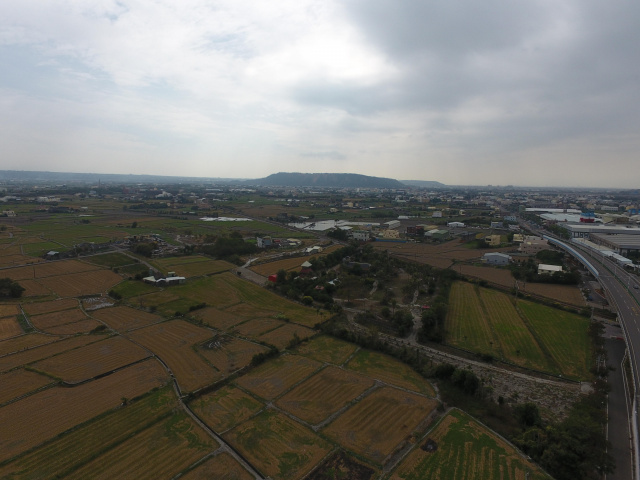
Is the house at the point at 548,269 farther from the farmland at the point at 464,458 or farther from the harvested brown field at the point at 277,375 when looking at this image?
the harvested brown field at the point at 277,375

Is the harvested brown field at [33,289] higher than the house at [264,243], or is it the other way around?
the house at [264,243]

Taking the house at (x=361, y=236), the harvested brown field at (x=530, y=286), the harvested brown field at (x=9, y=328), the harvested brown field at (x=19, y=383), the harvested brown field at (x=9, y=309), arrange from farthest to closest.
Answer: the house at (x=361, y=236) → the harvested brown field at (x=530, y=286) → the harvested brown field at (x=9, y=309) → the harvested brown field at (x=9, y=328) → the harvested brown field at (x=19, y=383)

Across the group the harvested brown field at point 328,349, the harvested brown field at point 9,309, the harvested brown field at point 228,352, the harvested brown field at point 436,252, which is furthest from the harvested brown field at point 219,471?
the harvested brown field at point 436,252

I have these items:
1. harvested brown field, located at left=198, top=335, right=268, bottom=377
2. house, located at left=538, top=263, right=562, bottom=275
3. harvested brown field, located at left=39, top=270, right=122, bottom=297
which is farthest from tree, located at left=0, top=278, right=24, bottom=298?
house, located at left=538, top=263, right=562, bottom=275

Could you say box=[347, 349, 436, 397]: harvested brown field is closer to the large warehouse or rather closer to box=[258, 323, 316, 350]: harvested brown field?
box=[258, 323, 316, 350]: harvested brown field

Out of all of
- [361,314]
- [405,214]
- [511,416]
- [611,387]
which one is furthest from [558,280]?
[405,214]

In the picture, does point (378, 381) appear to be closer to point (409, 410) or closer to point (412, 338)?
point (409, 410)
